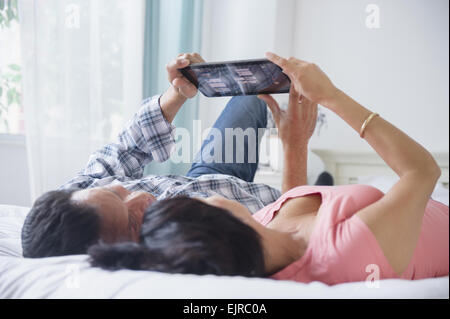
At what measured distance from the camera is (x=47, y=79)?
4.27ft

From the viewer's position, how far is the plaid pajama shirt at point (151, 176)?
911 millimetres

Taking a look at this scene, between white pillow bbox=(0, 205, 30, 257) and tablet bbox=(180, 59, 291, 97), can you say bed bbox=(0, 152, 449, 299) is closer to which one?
white pillow bbox=(0, 205, 30, 257)

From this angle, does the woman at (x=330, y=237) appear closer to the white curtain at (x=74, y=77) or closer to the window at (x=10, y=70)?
the white curtain at (x=74, y=77)

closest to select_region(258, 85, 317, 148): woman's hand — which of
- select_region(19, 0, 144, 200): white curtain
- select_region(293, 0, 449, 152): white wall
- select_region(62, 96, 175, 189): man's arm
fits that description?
select_region(62, 96, 175, 189): man's arm

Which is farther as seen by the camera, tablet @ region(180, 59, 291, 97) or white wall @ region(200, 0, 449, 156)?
white wall @ region(200, 0, 449, 156)

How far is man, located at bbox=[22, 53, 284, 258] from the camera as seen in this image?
1.72 ft

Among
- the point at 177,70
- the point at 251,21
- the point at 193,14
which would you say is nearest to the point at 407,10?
the point at 251,21

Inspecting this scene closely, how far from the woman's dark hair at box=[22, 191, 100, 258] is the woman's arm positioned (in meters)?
0.34

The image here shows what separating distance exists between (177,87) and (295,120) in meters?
0.28

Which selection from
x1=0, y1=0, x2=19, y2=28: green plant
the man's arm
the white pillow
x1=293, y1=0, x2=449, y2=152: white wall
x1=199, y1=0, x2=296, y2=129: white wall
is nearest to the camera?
the white pillow

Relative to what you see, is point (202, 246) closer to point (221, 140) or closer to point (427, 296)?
point (427, 296)

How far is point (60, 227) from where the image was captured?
0.52 metres
